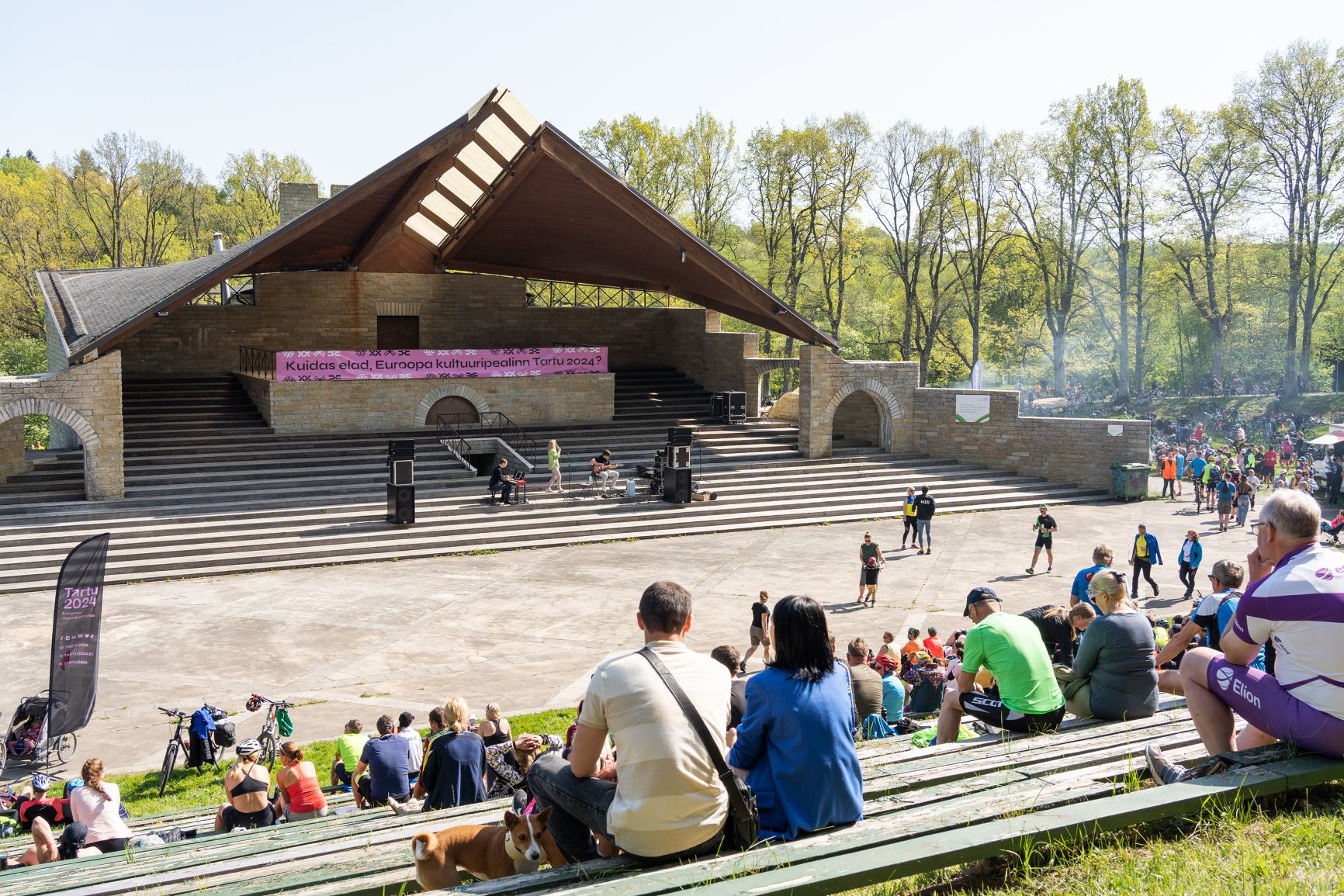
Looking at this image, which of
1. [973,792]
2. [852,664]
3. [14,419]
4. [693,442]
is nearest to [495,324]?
[693,442]

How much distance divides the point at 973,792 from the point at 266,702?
9.41 metres

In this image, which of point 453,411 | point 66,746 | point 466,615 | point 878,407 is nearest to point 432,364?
point 453,411

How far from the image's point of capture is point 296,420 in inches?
972

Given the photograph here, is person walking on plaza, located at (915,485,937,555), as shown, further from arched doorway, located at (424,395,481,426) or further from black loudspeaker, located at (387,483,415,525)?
arched doorway, located at (424,395,481,426)

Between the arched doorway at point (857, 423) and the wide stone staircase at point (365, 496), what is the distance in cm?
77

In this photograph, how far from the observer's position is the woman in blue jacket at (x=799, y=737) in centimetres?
392

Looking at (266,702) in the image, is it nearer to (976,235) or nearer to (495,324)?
(495,324)

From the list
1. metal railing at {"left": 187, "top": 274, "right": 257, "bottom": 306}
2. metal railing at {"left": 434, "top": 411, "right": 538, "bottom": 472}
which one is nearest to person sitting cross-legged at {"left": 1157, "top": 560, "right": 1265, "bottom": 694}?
metal railing at {"left": 434, "top": 411, "right": 538, "bottom": 472}

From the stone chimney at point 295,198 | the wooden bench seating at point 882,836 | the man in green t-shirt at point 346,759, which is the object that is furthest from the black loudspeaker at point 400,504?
the stone chimney at point 295,198

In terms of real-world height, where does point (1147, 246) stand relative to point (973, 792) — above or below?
above

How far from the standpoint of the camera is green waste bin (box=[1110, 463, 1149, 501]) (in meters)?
25.7

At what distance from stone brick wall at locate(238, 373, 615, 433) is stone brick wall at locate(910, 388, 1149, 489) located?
8628 mm

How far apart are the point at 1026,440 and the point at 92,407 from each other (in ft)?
70.2

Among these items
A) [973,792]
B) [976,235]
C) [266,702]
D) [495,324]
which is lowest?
[266,702]
